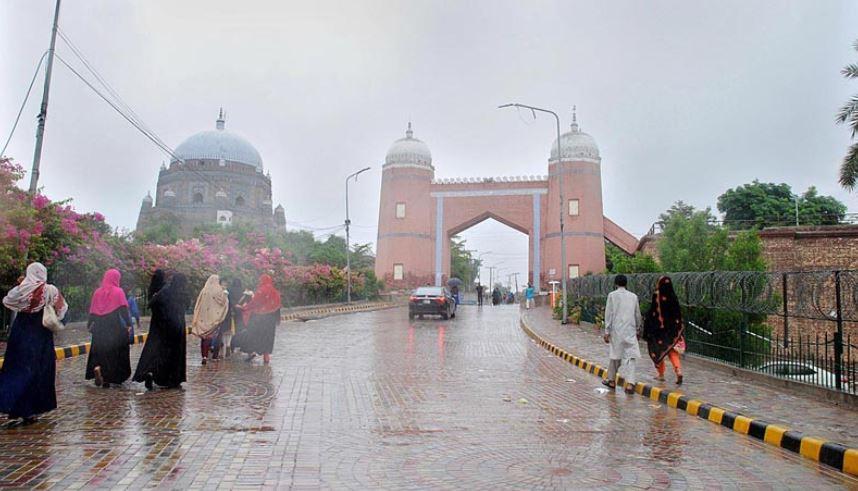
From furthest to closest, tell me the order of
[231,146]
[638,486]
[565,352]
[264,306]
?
[231,146], [565,352], [264,306], [638,486]

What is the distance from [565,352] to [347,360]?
4337 mm

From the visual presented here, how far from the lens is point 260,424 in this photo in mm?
6531

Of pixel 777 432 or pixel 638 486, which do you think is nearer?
pixel 638 486

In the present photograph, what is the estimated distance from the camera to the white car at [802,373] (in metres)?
8.50

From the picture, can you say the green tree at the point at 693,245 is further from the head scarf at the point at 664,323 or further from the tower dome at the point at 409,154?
the tower dome at the point at 409,154

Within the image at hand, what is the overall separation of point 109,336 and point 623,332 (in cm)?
635

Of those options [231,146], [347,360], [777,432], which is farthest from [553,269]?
[777,432]

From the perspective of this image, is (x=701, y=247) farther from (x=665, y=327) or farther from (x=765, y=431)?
(x=765, y=431)

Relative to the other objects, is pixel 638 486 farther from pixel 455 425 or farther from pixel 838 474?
pixel 455 425

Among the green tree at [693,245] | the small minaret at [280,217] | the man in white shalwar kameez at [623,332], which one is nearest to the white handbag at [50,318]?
the man in white shalwar kameez at [623,332]

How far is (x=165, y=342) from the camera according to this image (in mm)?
8859

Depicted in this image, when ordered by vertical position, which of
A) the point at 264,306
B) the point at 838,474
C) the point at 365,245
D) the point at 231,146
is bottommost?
the point at 838,474

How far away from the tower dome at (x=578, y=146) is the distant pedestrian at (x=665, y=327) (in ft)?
128

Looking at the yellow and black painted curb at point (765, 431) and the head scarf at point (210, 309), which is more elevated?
the head scarf at point (210, 309)
